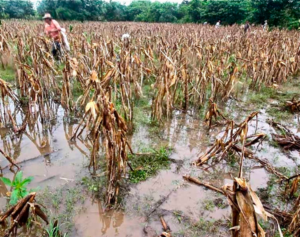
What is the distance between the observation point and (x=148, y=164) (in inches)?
123

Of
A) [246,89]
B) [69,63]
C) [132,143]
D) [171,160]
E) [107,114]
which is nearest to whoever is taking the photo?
[107,114]

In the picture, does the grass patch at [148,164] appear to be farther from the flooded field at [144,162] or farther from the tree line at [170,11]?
the tree line at [170,11]

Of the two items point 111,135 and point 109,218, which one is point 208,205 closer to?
point 109,218

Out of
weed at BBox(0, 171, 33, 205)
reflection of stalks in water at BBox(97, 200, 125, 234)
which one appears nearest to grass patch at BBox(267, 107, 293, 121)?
reflection of stalks in water at BBox(97, 200, 125, 234)

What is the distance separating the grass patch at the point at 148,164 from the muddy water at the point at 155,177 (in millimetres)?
82

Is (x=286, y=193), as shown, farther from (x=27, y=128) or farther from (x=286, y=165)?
(x=27, y=128)

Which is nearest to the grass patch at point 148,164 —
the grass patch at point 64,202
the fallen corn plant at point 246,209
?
the grass patch at point 64,202

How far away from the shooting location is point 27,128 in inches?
152

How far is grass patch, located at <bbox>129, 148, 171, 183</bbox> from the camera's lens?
290 centimetres

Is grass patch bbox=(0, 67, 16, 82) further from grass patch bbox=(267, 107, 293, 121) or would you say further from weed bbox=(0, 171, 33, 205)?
grass patch bbox=(267, 107, 293, 121)

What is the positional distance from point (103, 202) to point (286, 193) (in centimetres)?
195

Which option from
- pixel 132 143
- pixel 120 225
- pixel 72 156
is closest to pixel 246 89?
pixel 132 143

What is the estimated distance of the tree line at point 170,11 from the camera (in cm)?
1897

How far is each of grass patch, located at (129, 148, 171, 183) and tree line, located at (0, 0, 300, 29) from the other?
18255 mm
